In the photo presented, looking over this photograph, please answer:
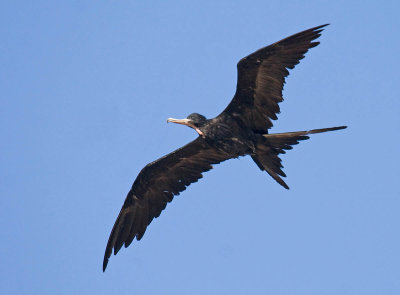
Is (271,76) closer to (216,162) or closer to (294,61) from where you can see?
(294,61)

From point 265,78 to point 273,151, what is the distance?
1121mm

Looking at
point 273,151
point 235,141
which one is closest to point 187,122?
point 235,141

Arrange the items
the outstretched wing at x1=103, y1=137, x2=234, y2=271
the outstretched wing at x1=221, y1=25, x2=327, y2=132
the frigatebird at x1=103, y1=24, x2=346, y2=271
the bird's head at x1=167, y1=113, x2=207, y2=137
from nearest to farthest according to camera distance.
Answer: the outstretched wing at x1=221, y1=25, x2=327, y2=132, the frigatebird at x1=103, y1=24, x2=346, y2=271, the bird's head at x1=167, y1=113, x2=207, y2=137, the outstretched wing at x1=103, y1=137, x2=234, y2=271

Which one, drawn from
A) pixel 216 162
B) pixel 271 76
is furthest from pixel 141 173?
pixel 271 76

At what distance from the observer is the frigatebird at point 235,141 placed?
35.2 feet

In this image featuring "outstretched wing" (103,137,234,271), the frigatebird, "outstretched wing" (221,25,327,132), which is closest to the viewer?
"outstretched wing" (221,25,327,132)

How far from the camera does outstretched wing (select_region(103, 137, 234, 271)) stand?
1227 cm

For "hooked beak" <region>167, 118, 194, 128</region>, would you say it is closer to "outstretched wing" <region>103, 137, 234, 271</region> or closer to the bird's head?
the bird's head

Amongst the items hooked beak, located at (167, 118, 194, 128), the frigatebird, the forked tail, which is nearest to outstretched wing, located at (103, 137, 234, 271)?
the frigatebird

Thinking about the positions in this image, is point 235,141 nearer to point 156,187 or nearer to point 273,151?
point 273,151

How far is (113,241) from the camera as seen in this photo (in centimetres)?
1228

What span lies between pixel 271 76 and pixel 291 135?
929mm

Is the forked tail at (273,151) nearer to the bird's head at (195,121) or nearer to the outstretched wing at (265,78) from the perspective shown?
the outstretched wing at (265,78)

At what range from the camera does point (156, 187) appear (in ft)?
40.9
